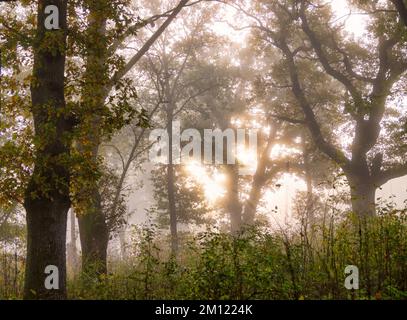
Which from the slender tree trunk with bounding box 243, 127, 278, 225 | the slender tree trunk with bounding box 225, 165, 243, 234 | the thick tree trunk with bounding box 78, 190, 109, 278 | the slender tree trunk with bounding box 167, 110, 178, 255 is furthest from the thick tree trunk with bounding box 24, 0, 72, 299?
the slender tree trunk with bounding box 243, 127, 278, 225

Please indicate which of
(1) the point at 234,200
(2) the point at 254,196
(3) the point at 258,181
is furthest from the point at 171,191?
(3) the point at 258,181

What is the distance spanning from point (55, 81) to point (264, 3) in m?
16.2

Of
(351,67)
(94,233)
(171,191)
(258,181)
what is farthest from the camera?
(258,181)

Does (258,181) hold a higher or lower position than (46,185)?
higher

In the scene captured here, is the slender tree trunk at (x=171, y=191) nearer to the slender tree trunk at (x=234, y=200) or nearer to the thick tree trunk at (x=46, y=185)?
the slender tree trunk at (x=234, y=200)

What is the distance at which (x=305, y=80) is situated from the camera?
26156 millimetres

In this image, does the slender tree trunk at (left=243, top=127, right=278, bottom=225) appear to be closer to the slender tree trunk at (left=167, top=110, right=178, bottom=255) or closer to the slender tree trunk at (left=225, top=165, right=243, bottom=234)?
the slender tree trunk at (left=225, top=165, right=243, bottom=234)

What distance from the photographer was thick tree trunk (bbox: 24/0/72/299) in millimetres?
7535

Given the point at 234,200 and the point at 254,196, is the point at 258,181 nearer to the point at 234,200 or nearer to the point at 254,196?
the point at 254,196

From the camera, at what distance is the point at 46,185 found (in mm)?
7398

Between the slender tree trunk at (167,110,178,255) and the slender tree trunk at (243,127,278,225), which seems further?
the slender tree trunk at (243,127,278,225)

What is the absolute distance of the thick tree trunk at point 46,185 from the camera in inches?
297

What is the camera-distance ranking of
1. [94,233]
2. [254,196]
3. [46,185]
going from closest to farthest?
[46,185] < [94,233] < [254,196]

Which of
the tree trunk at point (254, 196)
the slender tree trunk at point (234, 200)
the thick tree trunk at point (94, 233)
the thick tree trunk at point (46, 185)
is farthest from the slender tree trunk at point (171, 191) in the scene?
the thick tree trunk at point (46, 185)
